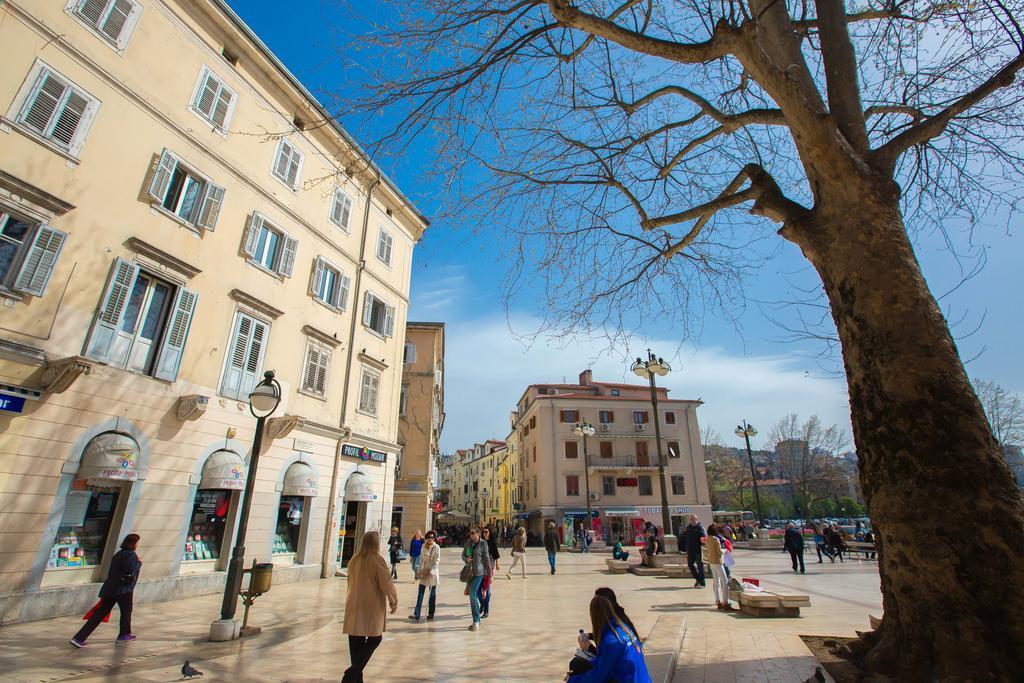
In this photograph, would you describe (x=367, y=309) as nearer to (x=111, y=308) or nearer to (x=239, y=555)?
(x=111, y=308)

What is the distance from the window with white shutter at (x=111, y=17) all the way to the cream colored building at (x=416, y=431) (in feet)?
58.0

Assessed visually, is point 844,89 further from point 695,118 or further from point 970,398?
point 970,398

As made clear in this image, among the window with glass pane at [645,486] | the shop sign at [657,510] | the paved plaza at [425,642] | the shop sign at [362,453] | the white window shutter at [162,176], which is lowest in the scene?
the paved plaza at [425,642]

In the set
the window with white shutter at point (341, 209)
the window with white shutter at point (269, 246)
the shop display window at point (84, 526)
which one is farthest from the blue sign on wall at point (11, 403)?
the window with white shutter at point (341, 209)

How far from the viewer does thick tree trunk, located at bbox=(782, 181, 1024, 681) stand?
3.15 metres

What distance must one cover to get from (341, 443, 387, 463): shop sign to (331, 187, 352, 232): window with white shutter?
7.55 m

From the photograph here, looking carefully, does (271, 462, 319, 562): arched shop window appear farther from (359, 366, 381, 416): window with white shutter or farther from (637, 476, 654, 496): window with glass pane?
(637, 476, 654, 496): window with glass pane

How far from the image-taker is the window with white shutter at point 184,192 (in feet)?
35.1

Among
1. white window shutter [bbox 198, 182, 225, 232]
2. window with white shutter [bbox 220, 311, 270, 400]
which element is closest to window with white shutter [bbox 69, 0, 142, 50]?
white window shutter [bbox 198, 182, 225, 232]

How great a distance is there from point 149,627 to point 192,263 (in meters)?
7.54

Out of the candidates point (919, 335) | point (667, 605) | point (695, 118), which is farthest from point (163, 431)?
point (919, 335)

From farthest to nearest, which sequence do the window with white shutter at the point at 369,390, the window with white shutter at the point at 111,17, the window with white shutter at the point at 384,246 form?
the window with white shutter at the point at 384,246 → the window with white shutter at the point at 369,390 → the window with white shutter at the point at 111,17

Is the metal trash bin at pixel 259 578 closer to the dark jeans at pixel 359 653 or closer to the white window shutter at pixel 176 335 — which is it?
the dark jeans at pixel 359 653

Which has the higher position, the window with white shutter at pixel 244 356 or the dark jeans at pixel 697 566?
the window with white shutter at pixel 244 356
